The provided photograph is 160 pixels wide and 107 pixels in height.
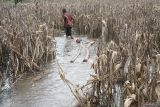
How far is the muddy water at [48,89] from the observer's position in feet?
25.0

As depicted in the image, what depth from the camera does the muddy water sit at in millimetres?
7613

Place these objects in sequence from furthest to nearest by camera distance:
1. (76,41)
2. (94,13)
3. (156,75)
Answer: (94,13) < (76,41) < (156,75)

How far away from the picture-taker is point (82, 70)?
33.5 feet

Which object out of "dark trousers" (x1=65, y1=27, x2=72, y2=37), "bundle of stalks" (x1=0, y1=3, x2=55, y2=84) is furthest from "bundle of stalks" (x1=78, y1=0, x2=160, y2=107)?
"dark trousers" (x1=65, y1=27, x2=72, y2=37)

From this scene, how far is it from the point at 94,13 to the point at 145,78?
34.9 ft

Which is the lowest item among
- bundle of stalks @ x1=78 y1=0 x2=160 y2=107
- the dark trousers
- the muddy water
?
the muddy water

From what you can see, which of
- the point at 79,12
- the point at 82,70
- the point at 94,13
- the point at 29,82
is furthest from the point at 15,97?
the point at 79,12

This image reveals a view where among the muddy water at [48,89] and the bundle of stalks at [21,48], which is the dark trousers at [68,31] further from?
the bundle of stalks at [21,48]

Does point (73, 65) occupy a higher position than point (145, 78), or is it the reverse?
point (145, 78)

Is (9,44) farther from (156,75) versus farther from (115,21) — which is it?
(115,21)

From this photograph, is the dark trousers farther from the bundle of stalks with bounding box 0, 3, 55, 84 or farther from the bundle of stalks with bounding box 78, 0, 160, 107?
the bundle of stalks with bounding box 78, 0, 160, 107

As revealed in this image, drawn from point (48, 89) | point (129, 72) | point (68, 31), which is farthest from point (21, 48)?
point (68, 31)

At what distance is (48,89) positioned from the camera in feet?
28.0

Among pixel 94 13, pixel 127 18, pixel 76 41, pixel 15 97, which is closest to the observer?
pixel 15 97
